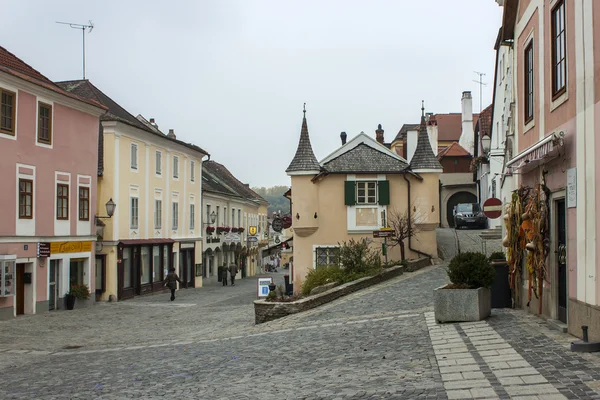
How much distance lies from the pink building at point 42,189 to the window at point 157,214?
27.7 ft

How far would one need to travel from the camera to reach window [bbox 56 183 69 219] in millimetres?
28094

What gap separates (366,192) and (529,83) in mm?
17523

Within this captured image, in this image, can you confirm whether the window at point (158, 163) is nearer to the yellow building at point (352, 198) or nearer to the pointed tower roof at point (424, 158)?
the yellow building at point (352, 198)

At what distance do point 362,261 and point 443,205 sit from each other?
3704 centimetres

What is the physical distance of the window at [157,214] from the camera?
39378 millimetres

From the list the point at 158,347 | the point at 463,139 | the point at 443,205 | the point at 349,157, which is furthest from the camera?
the point at 463,139

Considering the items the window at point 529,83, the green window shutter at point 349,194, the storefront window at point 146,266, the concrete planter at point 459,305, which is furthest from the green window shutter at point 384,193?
the concrete planter at point 459,305

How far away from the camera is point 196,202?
46.9m

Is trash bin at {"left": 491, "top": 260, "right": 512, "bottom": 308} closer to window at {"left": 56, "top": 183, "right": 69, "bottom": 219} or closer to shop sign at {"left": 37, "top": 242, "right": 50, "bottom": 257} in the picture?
shop sign at {"left": 37, "top": 242, "right": 50, "bottom": 257}

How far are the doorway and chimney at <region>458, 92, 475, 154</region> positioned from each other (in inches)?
2004

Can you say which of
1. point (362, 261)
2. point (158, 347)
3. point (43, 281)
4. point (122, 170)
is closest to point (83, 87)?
point (122, 170)

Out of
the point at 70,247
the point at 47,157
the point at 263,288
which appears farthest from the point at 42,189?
the point at 263,288

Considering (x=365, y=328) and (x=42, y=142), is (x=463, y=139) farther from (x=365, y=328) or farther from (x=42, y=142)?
(x=365, y=328)

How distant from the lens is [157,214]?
130 ft
